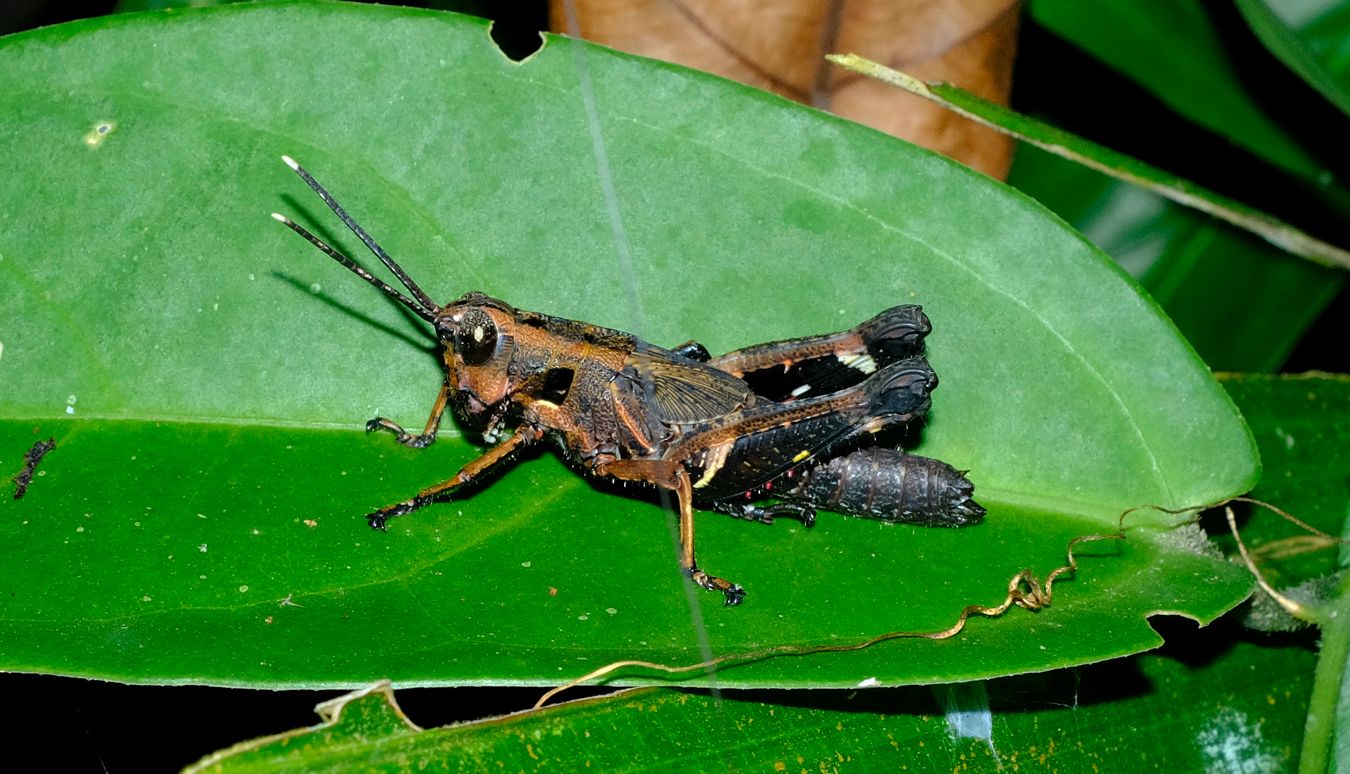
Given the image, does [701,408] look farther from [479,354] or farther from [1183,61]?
[1183,61]

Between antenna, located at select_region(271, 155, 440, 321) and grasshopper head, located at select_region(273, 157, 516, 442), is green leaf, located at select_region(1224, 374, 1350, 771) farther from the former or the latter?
antenna, located at select_region(271, 155, 440, 321)

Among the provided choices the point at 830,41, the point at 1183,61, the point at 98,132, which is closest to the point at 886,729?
the point at 830,41

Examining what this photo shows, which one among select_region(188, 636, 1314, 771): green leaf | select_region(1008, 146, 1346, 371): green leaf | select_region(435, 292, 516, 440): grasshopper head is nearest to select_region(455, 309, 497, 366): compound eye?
select_region(435, 292, 516, 440): grasshopper head

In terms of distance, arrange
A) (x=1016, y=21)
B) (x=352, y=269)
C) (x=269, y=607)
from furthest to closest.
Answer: (x=1016, y=21)
(x=352, y=269)
(x=269, y=607)

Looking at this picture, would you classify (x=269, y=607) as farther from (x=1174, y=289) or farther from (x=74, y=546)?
(x=1174, y=289)

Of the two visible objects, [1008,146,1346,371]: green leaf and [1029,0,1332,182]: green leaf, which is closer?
[1029,0,1332,182]: green leaf

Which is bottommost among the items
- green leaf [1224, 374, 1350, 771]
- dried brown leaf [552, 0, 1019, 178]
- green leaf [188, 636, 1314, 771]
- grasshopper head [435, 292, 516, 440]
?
green leaf [188, 636, 1314, 771]

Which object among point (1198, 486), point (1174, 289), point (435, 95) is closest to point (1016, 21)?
point (1174, 289)

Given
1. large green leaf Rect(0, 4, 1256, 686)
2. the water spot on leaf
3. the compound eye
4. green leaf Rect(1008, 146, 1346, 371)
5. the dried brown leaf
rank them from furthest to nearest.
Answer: green leaf Rect(1008, 146, 1346, 371) → the dried brown leaf → the compound eye → the water spot on leaf → large green leaf Rect(0, 4, 1256, 686)
